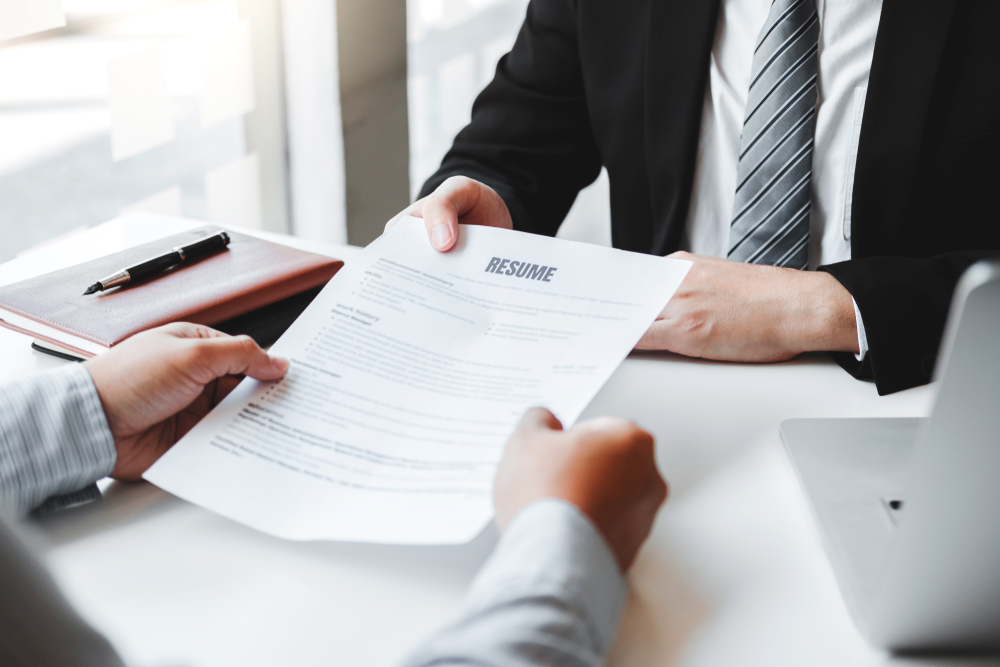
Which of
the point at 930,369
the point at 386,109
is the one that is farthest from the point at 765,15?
the point at 386,109

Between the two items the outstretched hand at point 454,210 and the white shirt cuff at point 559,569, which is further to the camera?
the outstretched hand at point 454,210

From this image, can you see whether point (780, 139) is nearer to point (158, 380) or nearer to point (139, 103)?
point (158, 380)

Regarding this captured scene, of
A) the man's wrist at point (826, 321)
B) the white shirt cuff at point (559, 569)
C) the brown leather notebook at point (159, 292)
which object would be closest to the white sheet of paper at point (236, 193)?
the brown leather notebook at point (159, 292)

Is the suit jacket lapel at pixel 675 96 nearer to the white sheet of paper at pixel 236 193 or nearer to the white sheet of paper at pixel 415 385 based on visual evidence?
the white sheet of paper at pixel 415 385

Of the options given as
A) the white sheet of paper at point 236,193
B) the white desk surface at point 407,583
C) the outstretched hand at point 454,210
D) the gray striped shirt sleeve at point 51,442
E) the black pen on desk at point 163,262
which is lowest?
the white sheet of paper at point 236,193

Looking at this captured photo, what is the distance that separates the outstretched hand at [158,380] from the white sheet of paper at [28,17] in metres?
0.93

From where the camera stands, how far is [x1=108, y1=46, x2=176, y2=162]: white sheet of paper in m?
1.56

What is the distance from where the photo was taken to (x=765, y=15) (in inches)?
41.2

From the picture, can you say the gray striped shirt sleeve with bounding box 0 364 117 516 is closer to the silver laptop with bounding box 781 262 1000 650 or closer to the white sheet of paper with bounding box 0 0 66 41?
the silver laptop with bounding box 781 262 1000 650

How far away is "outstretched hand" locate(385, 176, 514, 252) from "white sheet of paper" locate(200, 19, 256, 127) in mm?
1088

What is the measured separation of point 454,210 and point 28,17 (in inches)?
37.6

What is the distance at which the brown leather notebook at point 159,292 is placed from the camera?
746 millimetres

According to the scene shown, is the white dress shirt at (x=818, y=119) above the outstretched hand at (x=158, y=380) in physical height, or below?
above

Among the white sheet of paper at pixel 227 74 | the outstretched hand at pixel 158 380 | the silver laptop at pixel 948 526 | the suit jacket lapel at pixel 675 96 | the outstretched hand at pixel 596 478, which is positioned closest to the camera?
the silver laptop at pixel 948 526
